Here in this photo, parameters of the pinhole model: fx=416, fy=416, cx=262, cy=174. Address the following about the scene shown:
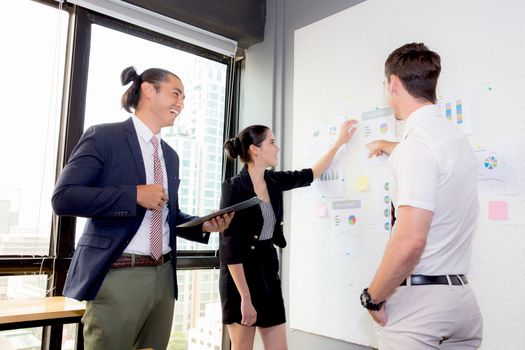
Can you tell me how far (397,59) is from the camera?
4.53ft

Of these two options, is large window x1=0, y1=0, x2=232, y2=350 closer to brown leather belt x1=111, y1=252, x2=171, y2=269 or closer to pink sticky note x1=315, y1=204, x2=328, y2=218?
pink sticky note x1=315, y1=204, x2=328, y2=218

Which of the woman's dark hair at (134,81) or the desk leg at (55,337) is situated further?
the desk leg at (55,337)

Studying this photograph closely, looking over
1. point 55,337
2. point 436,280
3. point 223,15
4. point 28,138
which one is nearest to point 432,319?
point 436,280

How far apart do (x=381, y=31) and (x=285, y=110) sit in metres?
0.83

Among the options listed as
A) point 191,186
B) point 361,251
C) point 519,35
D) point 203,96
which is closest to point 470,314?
point 361,251

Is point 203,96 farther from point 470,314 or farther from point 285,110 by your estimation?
point 470,314

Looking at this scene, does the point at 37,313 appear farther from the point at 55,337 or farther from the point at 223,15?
the point at 223,15

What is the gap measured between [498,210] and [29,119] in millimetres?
2380

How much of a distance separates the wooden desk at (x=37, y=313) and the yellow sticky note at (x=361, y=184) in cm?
147

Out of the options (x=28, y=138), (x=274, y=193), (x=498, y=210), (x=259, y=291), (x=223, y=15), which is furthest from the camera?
(x=223, y=15)

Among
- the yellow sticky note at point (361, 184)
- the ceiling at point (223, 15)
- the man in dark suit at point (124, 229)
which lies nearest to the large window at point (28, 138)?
the ceiling at point (223, 15)

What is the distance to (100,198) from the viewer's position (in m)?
1.40

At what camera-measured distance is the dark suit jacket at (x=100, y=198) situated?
1396mm

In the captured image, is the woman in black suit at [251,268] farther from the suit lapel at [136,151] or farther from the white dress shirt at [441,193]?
the white dress shirt at [441,193]
